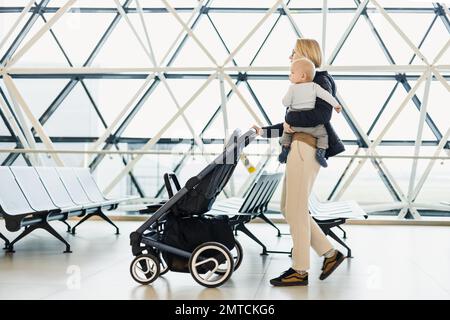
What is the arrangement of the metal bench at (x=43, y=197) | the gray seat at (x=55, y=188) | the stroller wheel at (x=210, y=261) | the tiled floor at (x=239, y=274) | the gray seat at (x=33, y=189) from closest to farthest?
1. the tiled floor at (x=239, y=274)
2. the stroller wheel at (x=210, y=261)
3. the metal bench at (x=43, y=197)
4. the gray seat at (x=33, y=189)
5. the gray seat at (x=55, y=188)

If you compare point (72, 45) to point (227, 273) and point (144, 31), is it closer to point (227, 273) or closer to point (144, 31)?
point (144, 31)

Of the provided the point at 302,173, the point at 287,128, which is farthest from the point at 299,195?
the point at 287,128

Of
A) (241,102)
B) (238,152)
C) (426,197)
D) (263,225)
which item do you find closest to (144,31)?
(241,102)

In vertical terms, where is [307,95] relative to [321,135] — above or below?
above

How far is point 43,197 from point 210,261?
3.54 metres

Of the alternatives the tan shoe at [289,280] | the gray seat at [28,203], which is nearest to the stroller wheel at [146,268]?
the tan shoe at [289,280]

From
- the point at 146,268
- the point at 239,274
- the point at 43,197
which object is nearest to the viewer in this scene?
the point at 146,268

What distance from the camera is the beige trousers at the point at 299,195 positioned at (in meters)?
4.68

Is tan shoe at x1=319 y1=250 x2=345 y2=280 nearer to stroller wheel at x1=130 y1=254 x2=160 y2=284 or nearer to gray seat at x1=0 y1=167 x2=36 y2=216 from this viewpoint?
stroller wheel at x1=130 y1=254 x2=160 y2=284

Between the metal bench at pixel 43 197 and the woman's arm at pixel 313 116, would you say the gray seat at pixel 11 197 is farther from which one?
the woman's arm at pixel 313 116

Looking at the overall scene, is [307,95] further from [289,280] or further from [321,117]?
[289,280]

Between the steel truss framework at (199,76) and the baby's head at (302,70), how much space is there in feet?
21.0

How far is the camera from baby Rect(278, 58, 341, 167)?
4668 mm

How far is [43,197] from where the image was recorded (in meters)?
7.48
